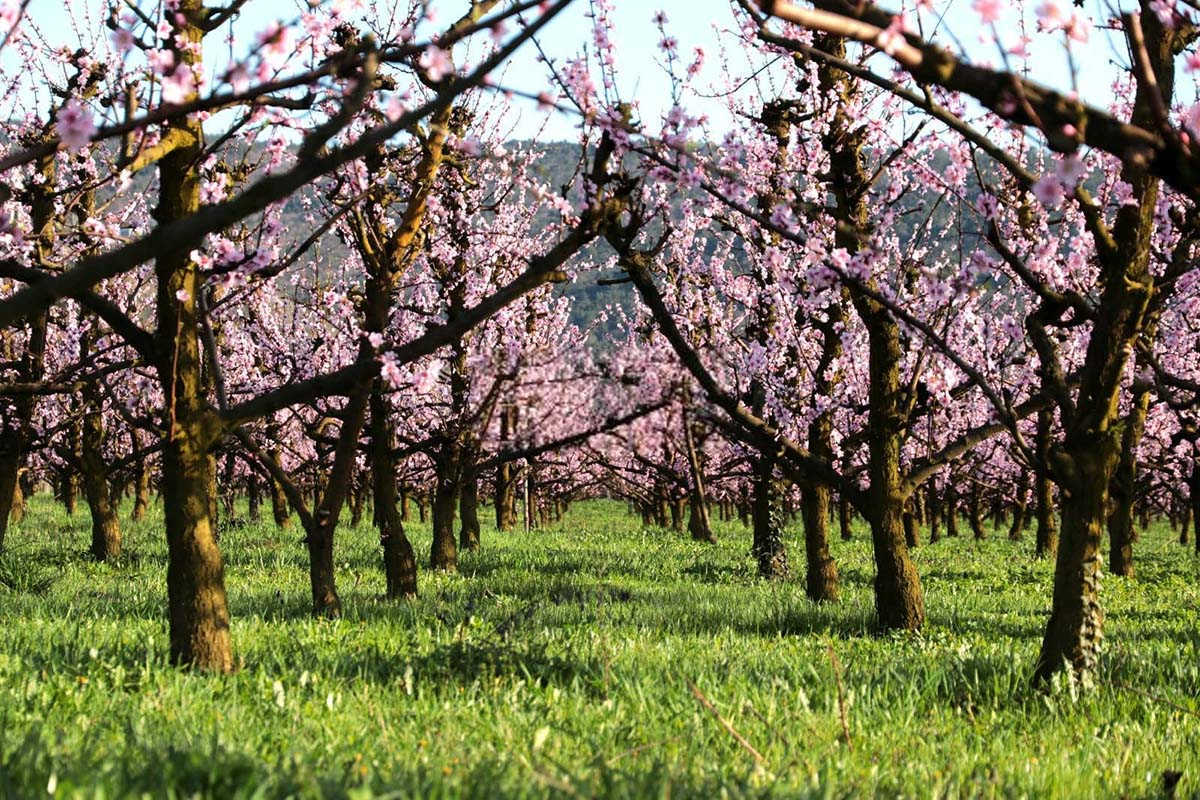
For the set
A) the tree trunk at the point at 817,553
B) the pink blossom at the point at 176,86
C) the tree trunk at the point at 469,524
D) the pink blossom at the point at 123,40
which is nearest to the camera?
the pink blossom at the point at 176,86

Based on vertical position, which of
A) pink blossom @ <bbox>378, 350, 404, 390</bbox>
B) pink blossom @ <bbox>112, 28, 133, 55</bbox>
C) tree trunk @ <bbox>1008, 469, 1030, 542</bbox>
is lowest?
tree trunk @ <bbox>1008, 469, 1030, 542</bbox>

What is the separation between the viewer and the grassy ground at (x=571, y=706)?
131 inches

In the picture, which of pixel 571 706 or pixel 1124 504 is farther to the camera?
pixel 1124 504

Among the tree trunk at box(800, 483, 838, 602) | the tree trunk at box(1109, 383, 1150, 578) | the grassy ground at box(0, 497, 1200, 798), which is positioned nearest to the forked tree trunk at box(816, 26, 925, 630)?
the grassy ground at box(0, 497, 1200, 798)

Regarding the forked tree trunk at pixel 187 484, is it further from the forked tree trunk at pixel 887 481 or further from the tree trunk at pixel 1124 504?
the tree trunk at pixel 1124 504

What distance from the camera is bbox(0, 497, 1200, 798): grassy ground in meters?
3.34

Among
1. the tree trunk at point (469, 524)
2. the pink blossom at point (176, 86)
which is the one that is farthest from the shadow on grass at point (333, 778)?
the tree trunk at point (469, 524)

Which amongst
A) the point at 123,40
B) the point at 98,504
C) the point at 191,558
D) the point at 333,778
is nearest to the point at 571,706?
the point at 333,778

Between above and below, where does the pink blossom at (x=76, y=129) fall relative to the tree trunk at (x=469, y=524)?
above

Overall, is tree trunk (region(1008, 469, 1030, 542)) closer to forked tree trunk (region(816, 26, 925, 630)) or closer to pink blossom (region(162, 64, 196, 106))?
forked tree trunk (region(816, 26, 925, 630))

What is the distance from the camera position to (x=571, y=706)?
4773 mm

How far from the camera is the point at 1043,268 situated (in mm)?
6195

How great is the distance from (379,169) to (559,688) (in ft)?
20.1

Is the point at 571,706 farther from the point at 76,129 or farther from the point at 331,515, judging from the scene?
the point at 331,515
